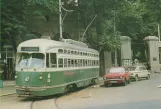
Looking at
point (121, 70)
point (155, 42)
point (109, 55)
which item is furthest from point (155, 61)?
point (121, 70)

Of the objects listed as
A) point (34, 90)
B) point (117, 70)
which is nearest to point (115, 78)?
point (117, 70)

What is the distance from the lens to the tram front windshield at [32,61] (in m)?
21.3

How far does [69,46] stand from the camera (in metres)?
25.0

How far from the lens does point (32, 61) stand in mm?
21484

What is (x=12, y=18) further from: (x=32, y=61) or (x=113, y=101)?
(x=113, y=101)

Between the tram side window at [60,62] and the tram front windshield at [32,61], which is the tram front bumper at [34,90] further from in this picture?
the tram side window at [60,62]

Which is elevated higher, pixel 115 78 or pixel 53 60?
pixel 53 60

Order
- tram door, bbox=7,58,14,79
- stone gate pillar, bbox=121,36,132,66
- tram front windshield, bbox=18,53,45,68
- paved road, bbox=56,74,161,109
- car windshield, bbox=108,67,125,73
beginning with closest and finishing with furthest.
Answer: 1. paved road, bbox=56,74,161,109
2. tram front windshield, bbox=18,53,45,68
3. car windshield, bbox=108,67,125,73
4. tram door, bbox=7,58,14,79
5. stone gate pillar, bbox=121,36,132,66

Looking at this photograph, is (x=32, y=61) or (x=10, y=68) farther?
(x=10, y=68)

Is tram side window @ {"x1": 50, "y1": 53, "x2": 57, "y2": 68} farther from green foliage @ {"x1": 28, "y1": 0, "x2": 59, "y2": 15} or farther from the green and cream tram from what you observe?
green foliage @ {"x1": 28, "y1": 0, "x2": 59, "y2": 15}

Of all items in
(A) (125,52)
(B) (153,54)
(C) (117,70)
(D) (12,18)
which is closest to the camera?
(C) (117,70)

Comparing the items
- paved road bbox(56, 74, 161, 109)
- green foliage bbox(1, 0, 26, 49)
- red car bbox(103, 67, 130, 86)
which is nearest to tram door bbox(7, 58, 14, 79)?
green foliage bbox(1, 0, 26, 49)

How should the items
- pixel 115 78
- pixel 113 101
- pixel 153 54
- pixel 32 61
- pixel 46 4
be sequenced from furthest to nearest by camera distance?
1. pixel 153 54
2. pixel 46 4
3. pixel 115 78
4. pixel 32 61
5. pixel 113 101

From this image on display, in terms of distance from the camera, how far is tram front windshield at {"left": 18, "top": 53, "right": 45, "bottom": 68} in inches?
837
